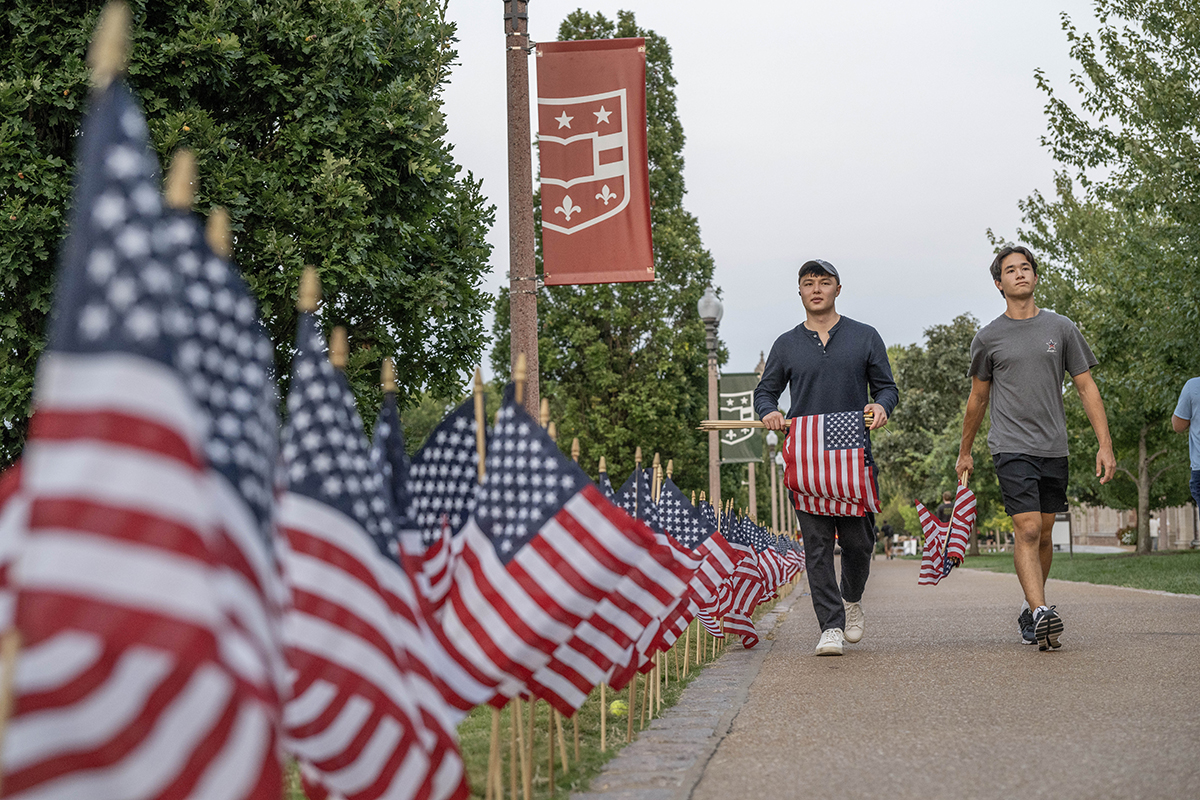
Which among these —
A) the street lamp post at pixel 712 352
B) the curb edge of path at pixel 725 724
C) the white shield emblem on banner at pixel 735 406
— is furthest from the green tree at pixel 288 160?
the white shield emblem on banner at pixel 735 406

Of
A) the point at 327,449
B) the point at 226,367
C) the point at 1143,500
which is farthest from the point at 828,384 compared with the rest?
the point at 1143,500

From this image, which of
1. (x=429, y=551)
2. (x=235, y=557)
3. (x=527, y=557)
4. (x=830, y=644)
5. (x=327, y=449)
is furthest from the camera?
(x=830, y=644)

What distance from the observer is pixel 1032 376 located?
8789 millimetres

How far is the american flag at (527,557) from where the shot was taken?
4.14m

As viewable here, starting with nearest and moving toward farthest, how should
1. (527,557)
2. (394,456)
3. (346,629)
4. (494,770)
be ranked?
(346,629) < (494,770) < (527,557) < (394,456)

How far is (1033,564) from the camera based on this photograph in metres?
8.51

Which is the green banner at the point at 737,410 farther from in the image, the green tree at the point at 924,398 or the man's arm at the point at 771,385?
the green tree at the point at 924,398

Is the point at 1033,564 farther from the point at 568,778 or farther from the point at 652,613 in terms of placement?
the point at 568,778

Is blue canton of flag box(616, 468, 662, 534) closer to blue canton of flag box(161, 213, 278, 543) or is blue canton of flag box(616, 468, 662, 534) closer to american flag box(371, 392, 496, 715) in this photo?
american flag box(371, 392, 496, 715)

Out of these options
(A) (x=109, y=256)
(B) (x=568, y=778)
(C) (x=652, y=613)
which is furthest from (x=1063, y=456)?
(A) (x=109, y=256)

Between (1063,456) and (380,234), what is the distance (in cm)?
813

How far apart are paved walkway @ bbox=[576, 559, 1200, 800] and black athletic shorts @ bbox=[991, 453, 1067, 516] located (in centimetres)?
90

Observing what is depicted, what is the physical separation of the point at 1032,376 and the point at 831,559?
69.2 inches

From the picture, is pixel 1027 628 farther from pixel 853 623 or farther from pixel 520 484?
pixel 520 484
